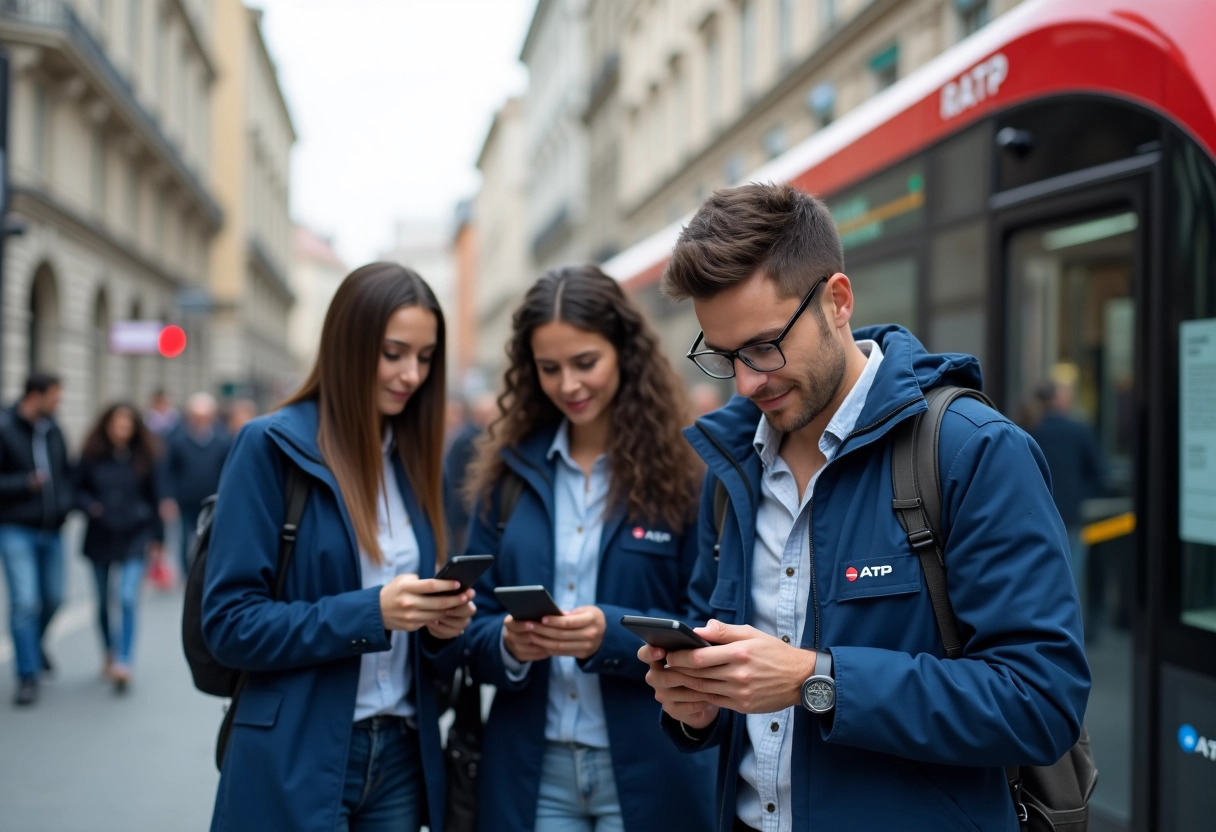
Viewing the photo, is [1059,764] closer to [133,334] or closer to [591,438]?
[591,438]

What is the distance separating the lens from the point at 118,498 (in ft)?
26.5

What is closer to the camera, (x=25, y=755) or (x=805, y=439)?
(x=805, y=439)

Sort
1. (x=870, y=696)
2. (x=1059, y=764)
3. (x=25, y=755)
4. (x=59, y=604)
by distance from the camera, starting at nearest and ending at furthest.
Answer: (x=870, y=696) → (x=1059, y=764) → (x=25, y=755) → (x=59, y=604)

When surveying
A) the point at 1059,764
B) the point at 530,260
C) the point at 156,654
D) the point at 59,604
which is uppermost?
the point at 530,260

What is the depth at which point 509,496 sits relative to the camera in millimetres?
2943

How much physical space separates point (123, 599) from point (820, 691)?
713cm

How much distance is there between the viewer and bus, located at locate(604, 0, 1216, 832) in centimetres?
314

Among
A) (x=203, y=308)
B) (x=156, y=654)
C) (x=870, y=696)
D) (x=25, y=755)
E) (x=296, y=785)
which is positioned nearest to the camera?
(x=870, y=696)

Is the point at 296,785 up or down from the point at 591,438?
down

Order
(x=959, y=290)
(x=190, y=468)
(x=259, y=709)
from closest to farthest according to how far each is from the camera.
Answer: (x=259, y=709) → (x=959, y=290) → (x=190, y=468)

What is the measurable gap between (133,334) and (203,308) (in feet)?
10.9

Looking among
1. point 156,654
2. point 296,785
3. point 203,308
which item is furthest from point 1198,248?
point 203,308

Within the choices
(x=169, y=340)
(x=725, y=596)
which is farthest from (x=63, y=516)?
(x=169, y=340)

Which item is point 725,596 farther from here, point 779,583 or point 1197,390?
point 1197,390
